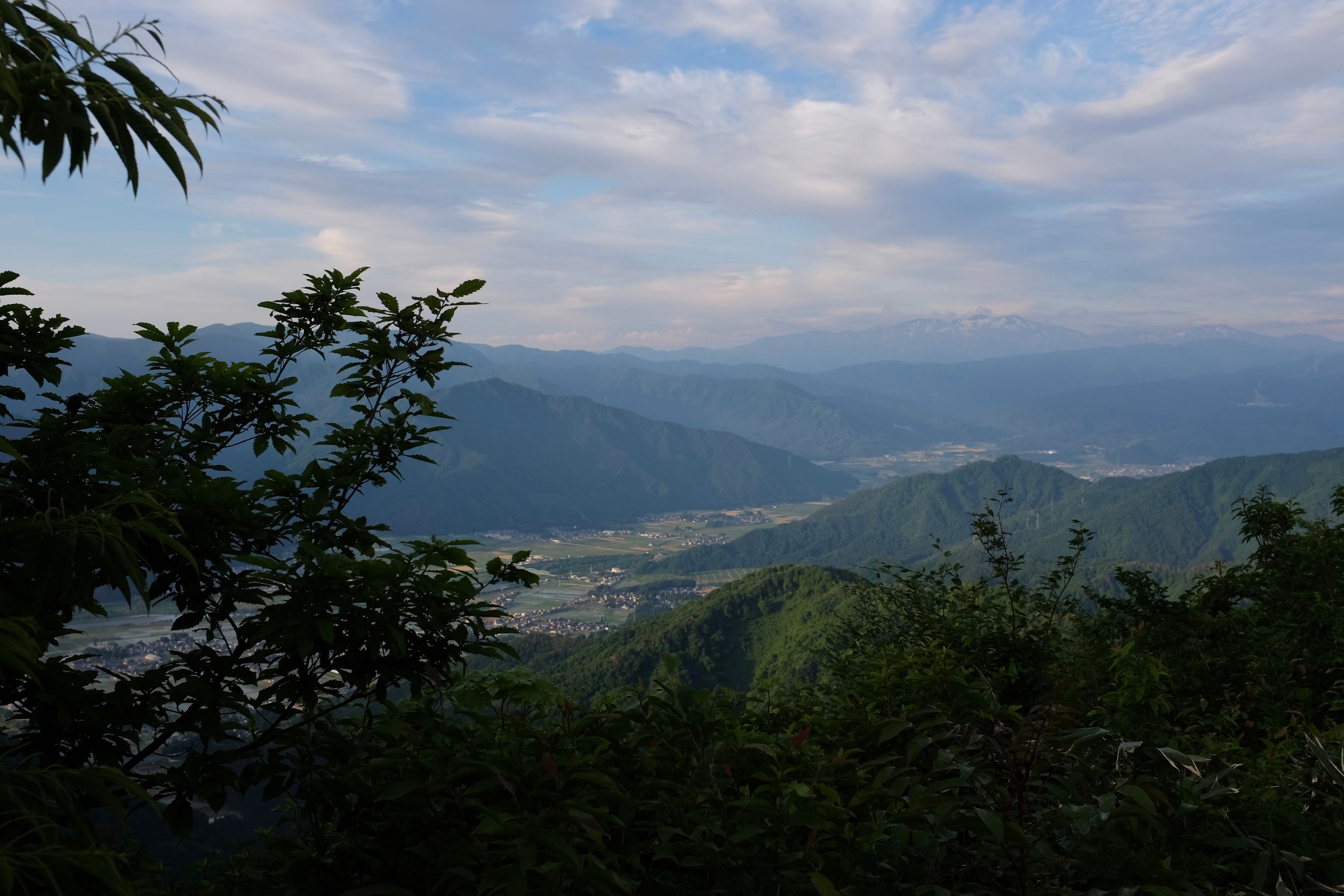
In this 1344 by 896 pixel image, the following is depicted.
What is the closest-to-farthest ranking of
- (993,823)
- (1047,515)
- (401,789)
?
(993,823), (401,789), (1047,515)

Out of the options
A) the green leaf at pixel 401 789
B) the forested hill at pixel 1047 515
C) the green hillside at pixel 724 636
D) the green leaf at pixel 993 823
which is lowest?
the forested hill at pixel 1047 515

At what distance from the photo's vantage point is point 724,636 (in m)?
54.9

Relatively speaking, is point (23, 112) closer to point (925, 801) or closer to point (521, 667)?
point (521, 667)

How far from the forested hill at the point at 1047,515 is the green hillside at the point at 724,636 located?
202 feet

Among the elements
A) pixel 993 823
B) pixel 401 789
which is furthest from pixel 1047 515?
pixel 401 789

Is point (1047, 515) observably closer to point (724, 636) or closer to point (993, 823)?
point (724, 636)

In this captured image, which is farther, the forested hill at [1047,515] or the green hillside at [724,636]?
the forested hill at [1047,515]

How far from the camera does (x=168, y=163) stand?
6.22ft

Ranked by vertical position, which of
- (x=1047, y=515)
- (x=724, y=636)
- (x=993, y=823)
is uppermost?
(x=993, y=823)

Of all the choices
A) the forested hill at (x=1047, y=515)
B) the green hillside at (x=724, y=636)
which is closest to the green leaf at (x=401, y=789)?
the green hillside at (x=724, y=636)

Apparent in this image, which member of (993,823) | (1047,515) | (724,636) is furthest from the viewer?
(1047,515)

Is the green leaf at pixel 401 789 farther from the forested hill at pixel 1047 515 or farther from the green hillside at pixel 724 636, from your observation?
the forested hill at pixel 1047 515

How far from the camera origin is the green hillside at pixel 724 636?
45.7 meters

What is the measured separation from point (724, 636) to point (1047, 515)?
412 feet
